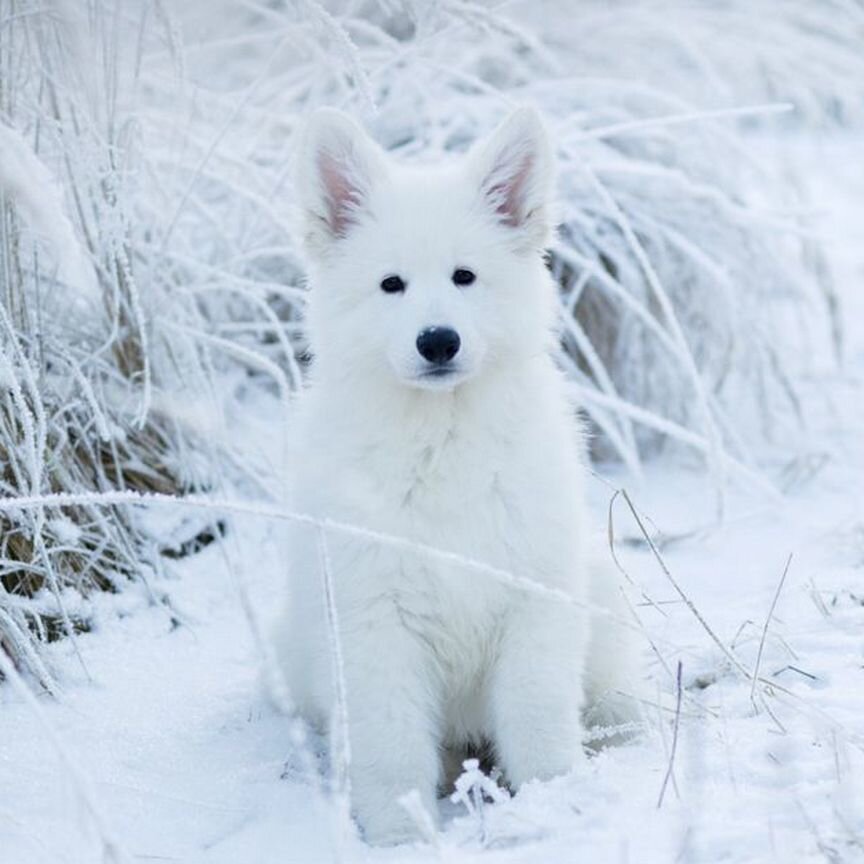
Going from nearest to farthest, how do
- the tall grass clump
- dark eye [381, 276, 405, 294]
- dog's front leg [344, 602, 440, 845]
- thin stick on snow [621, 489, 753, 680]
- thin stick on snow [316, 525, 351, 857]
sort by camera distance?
thin stick on snow [316, 525, 351, 857], thin stick on snow [621, 489, 753, 680], dog's front leg [344, 602, 440, 845], dark eye [381, 276, 405, 294], the tall grass clump

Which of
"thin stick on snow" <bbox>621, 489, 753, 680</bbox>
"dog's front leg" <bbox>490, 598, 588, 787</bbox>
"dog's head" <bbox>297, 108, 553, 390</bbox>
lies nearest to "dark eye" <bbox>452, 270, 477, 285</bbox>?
"dog's head" <bbox>297, 108, 553, 390</bbox>

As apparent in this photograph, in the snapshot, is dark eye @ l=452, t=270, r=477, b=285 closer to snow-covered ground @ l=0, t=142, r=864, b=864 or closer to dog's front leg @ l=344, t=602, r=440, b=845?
snow-covered ground @ l=0, t=142, r=864, b=864

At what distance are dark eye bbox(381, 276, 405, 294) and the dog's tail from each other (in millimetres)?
667

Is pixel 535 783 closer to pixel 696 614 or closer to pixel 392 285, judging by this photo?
pixel 696 614

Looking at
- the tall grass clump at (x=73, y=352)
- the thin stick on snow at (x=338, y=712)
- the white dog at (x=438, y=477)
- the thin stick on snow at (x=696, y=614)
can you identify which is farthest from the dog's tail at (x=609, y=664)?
the tall grass clump at (x=73, y=352)

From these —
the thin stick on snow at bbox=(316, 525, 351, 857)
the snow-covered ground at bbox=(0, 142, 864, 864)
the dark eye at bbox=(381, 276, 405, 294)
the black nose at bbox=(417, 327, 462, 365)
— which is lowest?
the snow-covered ground at bbox=(0, 142, 864, 864)

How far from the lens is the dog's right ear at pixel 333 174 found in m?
2.71

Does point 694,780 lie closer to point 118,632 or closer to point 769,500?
point 118,632

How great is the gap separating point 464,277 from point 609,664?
2.66 ft

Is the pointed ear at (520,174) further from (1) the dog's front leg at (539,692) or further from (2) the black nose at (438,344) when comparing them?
(1) the dog's front leg at (539,692)

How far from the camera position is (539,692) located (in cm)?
250

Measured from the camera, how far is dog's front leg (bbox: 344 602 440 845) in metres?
2.45

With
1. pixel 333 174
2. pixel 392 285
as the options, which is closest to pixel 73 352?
pixel 333 174

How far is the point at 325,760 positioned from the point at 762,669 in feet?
2.82
